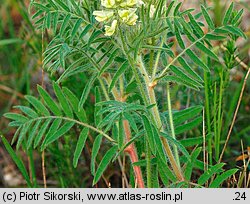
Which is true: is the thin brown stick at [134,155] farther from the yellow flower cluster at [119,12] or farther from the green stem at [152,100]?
the yellow flower cluster at [119,12]

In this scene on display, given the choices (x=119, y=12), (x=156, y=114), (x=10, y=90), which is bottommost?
(x=10, y=90)

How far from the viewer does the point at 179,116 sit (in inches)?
89.7

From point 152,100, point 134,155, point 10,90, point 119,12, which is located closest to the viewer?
point 119,12

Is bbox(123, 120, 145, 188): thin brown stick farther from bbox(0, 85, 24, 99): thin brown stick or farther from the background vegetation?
bbox(0, 85, 24, 99): thin brown stick

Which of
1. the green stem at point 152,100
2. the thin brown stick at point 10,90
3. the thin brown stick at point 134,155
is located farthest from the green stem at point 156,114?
the thin brown stick at point 10,90

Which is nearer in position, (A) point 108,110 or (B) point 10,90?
(A) point 108,110

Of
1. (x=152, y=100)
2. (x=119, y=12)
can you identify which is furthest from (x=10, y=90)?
(x=119, y=12)

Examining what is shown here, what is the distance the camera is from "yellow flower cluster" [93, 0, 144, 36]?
1.83m

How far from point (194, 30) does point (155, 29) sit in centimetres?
31

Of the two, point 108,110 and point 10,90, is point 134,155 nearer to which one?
point 108,110

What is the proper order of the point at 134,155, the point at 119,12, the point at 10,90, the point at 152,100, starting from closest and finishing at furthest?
1. the point at 119,12
2. the point at 152,100
3. the point at 134,155
4. the point at 10,90

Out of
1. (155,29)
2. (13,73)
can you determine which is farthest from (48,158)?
(155,29)

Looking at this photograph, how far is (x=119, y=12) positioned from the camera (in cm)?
183

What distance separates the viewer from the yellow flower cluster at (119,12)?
5.99 ft
